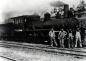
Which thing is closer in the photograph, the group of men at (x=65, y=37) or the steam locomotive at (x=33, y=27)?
the group of men at (x=65, y=37)

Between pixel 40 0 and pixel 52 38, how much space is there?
1.43 metres

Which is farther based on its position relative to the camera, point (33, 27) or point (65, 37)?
point (33, 27)

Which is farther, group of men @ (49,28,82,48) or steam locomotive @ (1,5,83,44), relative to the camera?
steam locomotive @ (1,5,83,44)

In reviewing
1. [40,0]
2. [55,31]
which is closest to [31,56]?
[55,31]

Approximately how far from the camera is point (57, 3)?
3.50 m

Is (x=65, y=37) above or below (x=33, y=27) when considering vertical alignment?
below

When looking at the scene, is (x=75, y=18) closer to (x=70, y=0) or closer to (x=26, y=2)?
(x=70, y=0)

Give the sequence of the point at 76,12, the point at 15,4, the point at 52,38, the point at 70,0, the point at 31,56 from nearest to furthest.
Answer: the point at 70,0 → the point at 76,12 → the point at 31,56 → the point at 15,4 → the point at 52,38

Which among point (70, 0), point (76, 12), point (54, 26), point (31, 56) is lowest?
point (31, 56)

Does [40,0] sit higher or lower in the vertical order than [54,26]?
higher

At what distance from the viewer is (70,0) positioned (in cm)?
336

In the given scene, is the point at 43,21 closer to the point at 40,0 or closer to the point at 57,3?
the point at 40,0

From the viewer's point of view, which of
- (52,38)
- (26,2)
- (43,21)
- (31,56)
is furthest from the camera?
(43,21)

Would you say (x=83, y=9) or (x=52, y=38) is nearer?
(x=83, y=9)
